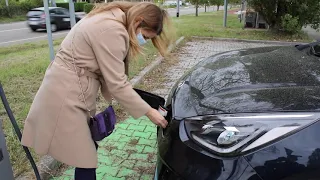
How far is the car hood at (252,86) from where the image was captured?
1.61 meters

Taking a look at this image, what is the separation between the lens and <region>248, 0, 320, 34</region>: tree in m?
Answer: 10.3

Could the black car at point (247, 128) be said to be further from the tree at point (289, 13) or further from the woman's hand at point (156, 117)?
the tree at point (289, 13)

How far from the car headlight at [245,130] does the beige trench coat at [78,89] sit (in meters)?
0.41

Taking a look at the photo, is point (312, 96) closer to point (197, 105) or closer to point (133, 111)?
→ point (197, 105)

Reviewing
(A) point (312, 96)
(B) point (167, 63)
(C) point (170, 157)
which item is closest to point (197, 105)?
(C) point (170, 157)

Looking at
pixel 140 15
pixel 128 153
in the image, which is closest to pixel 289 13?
pixel 128 153

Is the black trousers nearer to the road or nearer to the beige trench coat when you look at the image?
the beige trench coat

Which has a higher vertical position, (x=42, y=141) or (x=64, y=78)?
(x=64, y=78)

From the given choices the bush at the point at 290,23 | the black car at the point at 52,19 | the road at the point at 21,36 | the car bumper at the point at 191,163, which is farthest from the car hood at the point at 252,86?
the black car at the point at 52,19

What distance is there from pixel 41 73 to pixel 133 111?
4.11 m

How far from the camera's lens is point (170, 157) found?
1718 mm

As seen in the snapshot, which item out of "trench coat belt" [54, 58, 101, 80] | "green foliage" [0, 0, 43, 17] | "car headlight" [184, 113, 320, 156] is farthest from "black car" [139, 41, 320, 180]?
"green foliage" [0, 0, 43, 17]

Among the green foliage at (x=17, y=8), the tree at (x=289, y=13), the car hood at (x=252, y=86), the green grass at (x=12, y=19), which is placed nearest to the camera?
the car hood at (x=252, y=86)

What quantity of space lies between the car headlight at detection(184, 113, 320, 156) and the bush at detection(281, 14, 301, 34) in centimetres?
990
